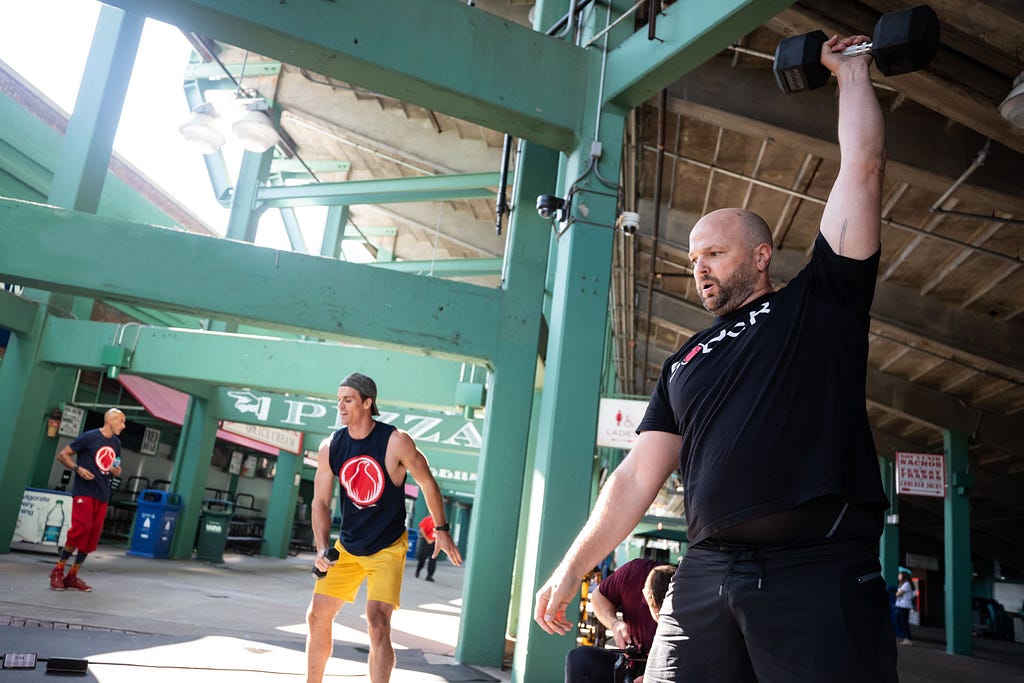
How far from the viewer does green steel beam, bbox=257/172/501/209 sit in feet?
36.5

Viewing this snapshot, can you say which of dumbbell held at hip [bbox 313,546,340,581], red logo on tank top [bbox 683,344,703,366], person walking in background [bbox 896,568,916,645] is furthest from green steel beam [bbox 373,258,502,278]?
person walking in background [bbox 896,568,916,645]

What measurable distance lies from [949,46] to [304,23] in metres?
5.94

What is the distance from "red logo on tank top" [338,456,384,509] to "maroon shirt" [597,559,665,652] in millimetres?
1300

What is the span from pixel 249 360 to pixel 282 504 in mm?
8327

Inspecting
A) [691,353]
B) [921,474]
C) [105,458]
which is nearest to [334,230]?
[105,458]

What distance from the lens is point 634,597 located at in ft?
12.4

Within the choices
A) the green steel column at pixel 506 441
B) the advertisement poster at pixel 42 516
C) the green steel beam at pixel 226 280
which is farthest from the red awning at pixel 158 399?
the green steel column at pixel 506 441

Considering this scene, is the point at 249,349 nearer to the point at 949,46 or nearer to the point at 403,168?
the point at 403,168

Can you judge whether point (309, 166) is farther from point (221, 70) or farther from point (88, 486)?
point (88, 486)

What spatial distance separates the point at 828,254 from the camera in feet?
6.08

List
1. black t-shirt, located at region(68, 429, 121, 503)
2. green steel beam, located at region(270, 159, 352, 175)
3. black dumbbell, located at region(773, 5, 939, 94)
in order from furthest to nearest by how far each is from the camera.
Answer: green steel beam, located at region(270, 159, 352, 175)
black t-shirt, located at region(68, 429, 121, 503)
black dumbbell, located at region(773, 5, 939, 94)

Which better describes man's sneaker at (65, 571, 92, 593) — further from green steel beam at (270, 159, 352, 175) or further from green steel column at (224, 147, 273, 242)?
green steel beam at (270, 159, 352, 175)

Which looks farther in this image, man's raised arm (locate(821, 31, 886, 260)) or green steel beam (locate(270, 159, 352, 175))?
green steel beam (locate(270, 159, 352, 175))

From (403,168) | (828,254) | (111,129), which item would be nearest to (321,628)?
(828,254)
